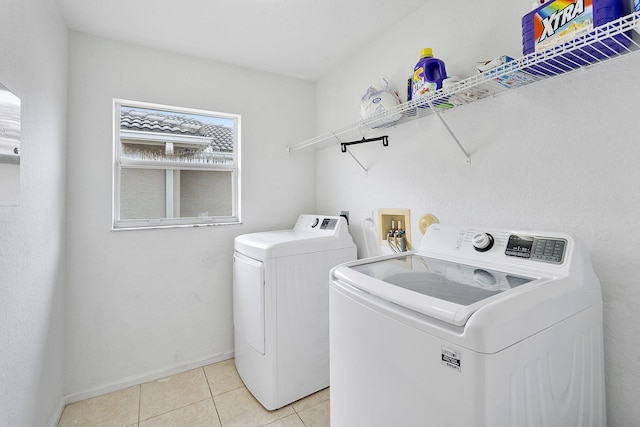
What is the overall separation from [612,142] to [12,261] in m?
2.41

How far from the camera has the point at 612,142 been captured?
3.51 ft

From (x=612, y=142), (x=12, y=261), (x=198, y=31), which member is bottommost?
(x=12, y=261)

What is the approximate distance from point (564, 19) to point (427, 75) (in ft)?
1.94

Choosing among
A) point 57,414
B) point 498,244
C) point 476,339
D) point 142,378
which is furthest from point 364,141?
point 57,414

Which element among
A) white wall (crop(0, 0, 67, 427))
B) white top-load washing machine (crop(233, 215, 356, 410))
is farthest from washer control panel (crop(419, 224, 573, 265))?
white wall (crop(0, 0, 67, 427))

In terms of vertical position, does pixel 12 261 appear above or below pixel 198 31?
below

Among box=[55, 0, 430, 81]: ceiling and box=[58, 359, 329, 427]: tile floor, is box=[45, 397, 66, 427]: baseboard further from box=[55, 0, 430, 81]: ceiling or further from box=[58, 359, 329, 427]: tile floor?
box=[55, 0, 430, 81]: ceiling

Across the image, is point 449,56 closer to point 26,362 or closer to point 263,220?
point 263,220

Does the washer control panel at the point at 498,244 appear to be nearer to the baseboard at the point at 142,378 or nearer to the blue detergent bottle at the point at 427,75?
the blue detergent bottle at the point at 427,75

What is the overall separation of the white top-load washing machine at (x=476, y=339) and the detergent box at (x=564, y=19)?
70cm

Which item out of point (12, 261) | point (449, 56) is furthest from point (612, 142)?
point (12, 261)

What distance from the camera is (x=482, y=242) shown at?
1.27 m

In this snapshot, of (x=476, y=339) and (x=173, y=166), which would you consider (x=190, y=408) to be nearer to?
(x=173, y=166)

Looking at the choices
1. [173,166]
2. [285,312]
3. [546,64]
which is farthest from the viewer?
[173,166]
